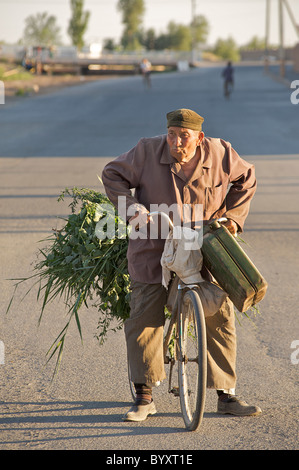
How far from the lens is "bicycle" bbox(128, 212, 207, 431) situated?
3.83 m

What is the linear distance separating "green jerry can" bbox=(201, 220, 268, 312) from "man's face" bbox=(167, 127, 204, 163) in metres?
0.44

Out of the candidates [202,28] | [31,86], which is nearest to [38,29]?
[202,28]

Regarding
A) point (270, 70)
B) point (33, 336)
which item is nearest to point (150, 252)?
point (33, 336)

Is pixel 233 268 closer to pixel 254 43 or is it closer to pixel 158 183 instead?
pixel 158 183

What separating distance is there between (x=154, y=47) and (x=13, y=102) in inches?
3510

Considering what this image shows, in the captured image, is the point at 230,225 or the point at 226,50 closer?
the point at 230,225

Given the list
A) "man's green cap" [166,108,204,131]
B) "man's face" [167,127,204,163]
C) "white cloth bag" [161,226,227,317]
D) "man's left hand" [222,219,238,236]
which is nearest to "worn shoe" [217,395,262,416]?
"white cloth bag" [161,226,227,317]

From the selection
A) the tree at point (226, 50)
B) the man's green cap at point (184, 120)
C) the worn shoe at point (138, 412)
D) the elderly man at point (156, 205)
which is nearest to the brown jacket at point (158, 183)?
the elderly man at point (156, 205)

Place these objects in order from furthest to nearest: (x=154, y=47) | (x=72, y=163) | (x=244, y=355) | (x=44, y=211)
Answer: (x=154, y=47) < (x=72, y=163) < (x=44, y=211) < (x=244, y=355)

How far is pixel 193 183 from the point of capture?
4176mm

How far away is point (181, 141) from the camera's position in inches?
161

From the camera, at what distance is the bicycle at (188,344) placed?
3.83m

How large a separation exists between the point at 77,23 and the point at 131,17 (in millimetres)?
22179

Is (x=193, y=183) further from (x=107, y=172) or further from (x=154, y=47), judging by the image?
(x=154, y=47)
